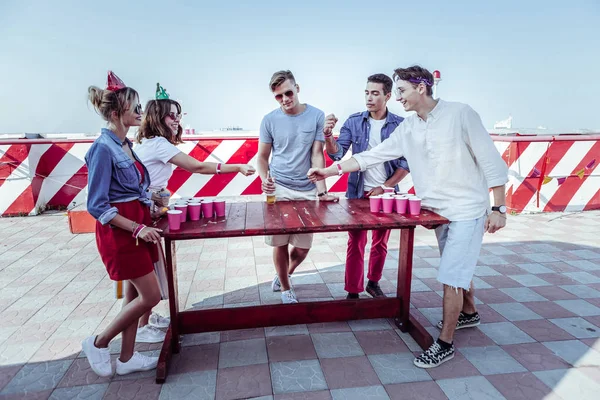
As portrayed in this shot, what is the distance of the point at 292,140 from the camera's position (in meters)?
3.27

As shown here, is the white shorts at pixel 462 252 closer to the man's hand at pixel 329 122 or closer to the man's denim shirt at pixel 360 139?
the man's denim shirt at pixel 360 139

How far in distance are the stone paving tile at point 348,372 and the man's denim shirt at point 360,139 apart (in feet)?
4.59

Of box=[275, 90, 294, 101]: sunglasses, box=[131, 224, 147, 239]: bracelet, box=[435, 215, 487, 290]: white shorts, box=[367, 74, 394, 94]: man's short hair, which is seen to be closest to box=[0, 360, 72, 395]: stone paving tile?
box=[131, 224, 147, 239]: bracelet

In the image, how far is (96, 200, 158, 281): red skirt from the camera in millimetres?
2139

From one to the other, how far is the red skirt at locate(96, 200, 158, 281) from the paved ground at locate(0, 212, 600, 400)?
76 centimetres

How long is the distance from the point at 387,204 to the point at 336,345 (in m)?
1.09

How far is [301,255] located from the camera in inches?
141

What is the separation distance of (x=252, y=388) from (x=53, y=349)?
155cm

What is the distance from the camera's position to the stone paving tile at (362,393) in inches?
87.5

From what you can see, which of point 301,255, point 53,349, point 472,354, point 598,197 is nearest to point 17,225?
point 53,349

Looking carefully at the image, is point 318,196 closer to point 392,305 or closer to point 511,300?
point 392,305

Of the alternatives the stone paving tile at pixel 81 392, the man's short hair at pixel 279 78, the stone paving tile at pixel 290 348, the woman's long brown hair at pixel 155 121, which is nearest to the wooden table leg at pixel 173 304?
the stone paving tile at pixel 81 392

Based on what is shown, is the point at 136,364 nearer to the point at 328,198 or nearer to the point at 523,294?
the point at 328,198

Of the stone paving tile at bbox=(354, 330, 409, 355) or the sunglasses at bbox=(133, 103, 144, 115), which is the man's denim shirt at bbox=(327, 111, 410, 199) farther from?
the sunglasses at bbox=(133, 103, 144, 115)
